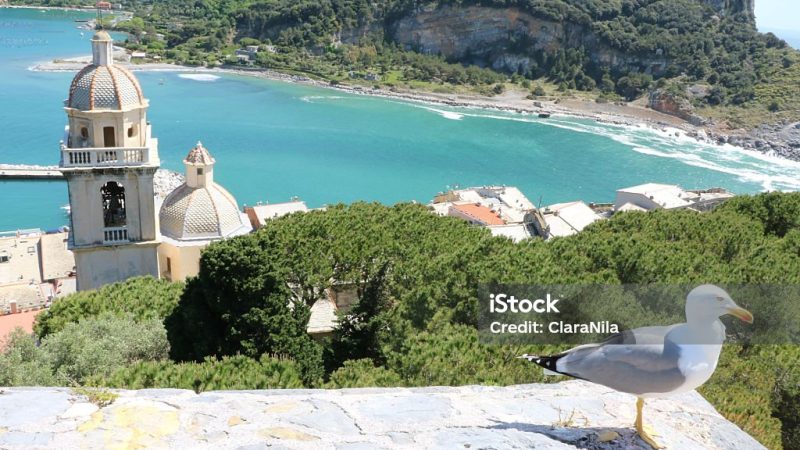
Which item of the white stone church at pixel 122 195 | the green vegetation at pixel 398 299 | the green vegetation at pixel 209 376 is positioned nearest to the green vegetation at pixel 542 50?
the green vegetation at pixel 398 299

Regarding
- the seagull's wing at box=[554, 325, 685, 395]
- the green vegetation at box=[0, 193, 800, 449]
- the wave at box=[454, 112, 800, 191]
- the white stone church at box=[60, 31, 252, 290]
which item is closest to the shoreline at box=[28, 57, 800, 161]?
the wave at box=[454, 112, 800, 191]

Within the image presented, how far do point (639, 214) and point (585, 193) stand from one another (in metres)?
39.3

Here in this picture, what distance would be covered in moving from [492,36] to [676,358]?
111999mm

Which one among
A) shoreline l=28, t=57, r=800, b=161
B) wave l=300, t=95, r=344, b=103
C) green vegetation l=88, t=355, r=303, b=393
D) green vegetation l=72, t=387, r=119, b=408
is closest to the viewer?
green vegetation l=72, t=387, r=119, b=408

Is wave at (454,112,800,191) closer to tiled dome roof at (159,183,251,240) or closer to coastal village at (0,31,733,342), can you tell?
tiled dome roof at (159,183,251,240)

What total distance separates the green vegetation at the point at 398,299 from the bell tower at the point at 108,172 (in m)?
1.53

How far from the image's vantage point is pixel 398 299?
45.7 ft

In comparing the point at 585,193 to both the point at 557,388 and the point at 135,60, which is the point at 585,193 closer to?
the point at 557,388

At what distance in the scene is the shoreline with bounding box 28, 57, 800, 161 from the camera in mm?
82812

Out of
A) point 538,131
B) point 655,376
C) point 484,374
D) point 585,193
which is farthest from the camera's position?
point 538,131

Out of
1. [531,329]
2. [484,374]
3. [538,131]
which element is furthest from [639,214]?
[538,131]

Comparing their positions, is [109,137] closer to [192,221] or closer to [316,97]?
[192,221]

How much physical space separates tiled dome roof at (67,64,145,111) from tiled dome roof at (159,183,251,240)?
2.66 metres

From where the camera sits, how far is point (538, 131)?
77.7 m
